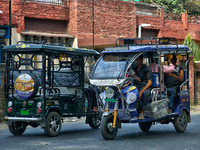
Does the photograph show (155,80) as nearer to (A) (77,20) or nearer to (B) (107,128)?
(B) (107,128)

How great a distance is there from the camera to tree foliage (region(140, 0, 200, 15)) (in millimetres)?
34969

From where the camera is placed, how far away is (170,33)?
30703 mm

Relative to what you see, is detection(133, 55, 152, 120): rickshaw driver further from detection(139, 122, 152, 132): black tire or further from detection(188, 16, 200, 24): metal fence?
detection(188, 16, 200, 24): metal fence

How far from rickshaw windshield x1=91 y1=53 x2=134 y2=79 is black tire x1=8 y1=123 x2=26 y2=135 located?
8.57 ft

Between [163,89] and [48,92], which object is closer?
[163,89]

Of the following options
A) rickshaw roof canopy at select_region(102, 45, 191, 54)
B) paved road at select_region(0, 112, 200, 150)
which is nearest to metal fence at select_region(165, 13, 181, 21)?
paved road at select_region(0, 112, 200, 150)

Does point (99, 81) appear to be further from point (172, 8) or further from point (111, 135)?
point (172, 8)

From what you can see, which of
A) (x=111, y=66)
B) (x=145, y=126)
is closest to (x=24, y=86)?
(x=111, y=66)

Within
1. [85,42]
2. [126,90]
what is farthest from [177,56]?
[85,42]

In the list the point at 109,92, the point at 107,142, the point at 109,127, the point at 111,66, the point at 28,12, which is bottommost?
the point at 107,142

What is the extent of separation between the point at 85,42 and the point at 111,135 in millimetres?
15149

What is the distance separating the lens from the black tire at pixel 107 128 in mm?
8711

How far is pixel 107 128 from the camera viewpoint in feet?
29.2

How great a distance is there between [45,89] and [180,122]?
3.82 meters
